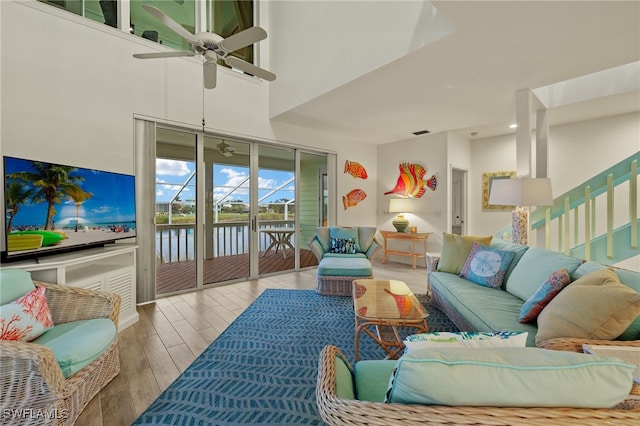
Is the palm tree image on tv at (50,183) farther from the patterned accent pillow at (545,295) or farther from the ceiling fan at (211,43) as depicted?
the patterned accent pillow at (545,295)

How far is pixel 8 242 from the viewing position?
2014 mm

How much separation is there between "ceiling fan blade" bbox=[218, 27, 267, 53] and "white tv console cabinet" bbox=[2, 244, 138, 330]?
219cm

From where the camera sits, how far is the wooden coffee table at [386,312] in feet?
6.33

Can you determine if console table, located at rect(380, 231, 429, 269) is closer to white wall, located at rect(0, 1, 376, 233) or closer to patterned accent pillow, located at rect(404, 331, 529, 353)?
white wall, located at rect(0, 1, 376, 233)


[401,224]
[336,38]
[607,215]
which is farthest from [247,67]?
[607,215]

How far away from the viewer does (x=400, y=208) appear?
5637 millimetres

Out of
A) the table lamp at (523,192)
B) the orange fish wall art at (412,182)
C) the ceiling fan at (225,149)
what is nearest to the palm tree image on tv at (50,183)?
the ceiling fan at (225,149)

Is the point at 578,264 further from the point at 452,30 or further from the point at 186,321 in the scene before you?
the point at 186,321

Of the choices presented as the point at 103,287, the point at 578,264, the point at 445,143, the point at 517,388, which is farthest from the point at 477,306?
the point at 445,143

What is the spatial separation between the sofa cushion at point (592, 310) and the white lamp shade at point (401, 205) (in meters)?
4.04

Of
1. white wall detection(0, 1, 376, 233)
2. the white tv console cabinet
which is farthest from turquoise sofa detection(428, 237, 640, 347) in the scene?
white wall detection(0, 1, 376, 233)

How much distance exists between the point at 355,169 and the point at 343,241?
2.23 meters

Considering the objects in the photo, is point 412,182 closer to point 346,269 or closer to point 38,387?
point 346,269

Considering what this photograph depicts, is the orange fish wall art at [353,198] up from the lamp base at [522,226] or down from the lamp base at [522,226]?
up
